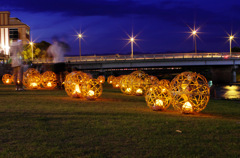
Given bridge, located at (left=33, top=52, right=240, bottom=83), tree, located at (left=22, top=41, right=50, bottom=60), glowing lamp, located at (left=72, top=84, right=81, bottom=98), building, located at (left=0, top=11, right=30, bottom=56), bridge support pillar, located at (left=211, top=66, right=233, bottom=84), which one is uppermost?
building, located at (left=0, top=11, right=30, bottom=56)

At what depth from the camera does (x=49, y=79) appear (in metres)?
29.0

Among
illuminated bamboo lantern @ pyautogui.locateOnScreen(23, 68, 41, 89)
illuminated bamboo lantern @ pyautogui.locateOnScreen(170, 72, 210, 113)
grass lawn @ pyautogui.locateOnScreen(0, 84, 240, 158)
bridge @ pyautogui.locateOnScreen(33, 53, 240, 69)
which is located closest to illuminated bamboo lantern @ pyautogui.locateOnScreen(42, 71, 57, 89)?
illuminated bamboo lantern @ pyautogui.locateOnScreen(23, 68, 41, 89)

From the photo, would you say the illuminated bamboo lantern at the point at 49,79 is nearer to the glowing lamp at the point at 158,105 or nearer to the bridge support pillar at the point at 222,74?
the glowing lamp at the point at 158,105

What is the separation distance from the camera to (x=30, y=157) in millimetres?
5980

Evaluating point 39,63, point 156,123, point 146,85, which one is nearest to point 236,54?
point 146,85

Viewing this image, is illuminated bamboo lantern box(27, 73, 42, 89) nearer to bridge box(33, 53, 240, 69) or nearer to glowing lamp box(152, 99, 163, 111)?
glowing lamp box(152, 99, 163, 111)

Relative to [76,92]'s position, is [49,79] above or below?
above

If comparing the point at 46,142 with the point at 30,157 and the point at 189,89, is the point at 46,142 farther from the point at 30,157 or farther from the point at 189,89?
the point at 189,89

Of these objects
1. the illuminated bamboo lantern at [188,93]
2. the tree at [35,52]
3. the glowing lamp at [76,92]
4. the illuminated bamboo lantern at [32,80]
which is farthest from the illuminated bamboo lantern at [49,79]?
the tree at [35,52]

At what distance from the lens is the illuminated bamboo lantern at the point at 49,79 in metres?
28.6

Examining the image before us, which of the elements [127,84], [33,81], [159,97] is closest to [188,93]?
[159,97]

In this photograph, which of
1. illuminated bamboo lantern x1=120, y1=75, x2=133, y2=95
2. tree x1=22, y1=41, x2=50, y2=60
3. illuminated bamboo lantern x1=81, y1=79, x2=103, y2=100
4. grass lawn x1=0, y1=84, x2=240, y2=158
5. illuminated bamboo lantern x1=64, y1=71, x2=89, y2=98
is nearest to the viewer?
grass lawn x1=0, y1=84, x2=240, y2=158

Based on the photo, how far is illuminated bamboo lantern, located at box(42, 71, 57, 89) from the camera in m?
28.6

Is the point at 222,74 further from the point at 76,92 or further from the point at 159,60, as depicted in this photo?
the point at 76,92
